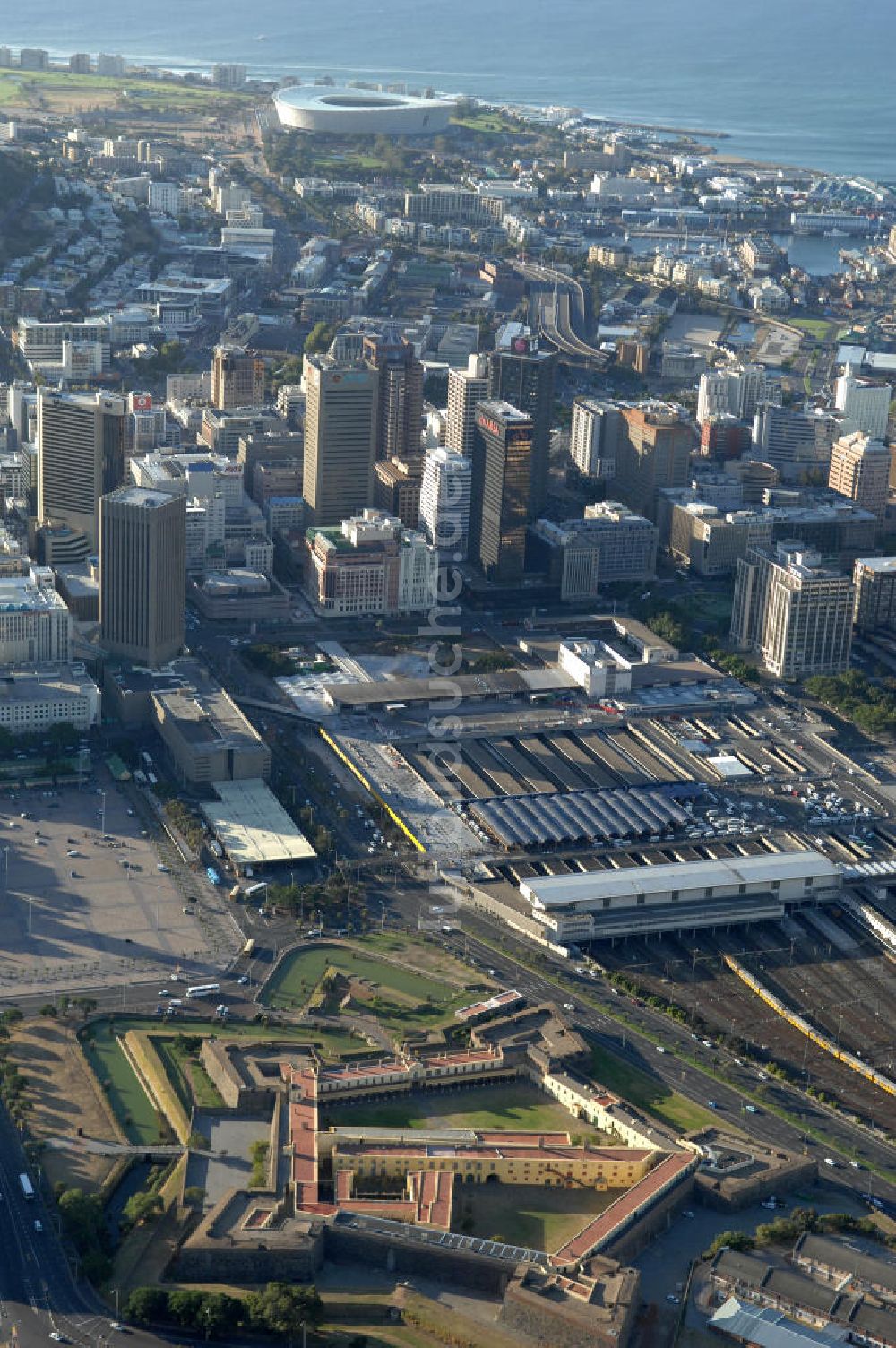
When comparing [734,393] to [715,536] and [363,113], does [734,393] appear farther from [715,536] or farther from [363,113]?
[363,113]

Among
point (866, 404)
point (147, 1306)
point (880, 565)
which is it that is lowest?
point (147, 1306)

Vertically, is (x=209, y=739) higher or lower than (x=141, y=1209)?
higher

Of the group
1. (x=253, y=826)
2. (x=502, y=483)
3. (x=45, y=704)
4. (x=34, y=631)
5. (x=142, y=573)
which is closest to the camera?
(x=253, y=826)

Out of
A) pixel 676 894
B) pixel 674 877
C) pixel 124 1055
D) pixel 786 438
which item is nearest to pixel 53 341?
pixel 786 438

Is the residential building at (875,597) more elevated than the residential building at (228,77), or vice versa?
the residential building at (228,77)

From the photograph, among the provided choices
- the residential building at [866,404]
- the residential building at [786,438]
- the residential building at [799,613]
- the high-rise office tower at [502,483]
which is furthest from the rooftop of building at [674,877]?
the residential building at [866,404]

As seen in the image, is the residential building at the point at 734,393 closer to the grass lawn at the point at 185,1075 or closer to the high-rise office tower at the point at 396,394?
the high-rise office tower at the point at 396,394
